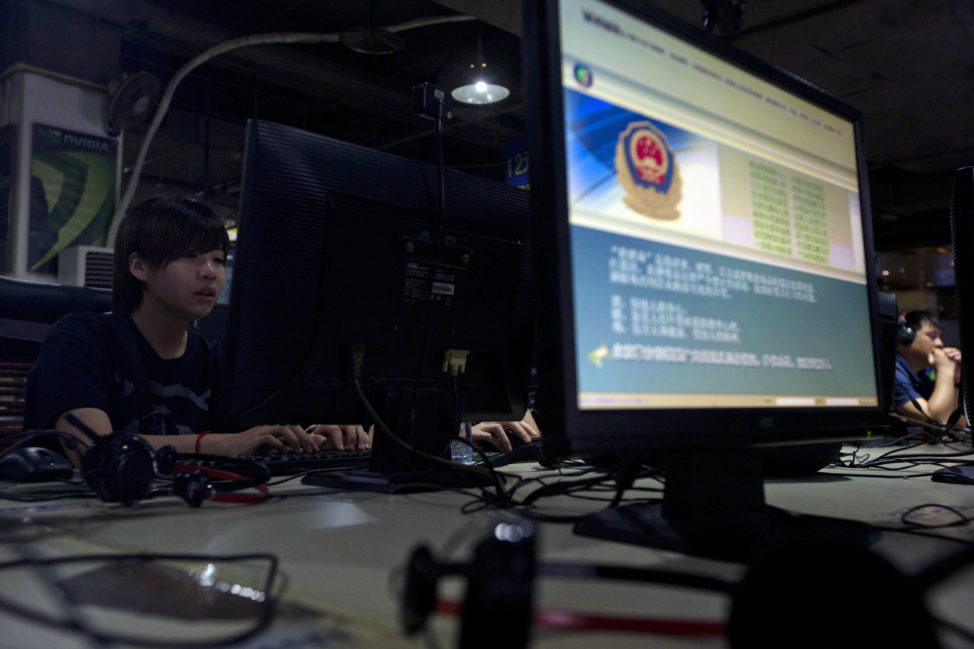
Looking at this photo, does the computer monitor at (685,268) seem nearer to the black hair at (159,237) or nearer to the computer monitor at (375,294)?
the computer monitor at (375,294)

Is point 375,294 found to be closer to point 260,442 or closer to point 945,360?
point 260,442

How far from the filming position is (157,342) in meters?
1.57

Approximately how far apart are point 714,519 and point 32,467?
0.88 m

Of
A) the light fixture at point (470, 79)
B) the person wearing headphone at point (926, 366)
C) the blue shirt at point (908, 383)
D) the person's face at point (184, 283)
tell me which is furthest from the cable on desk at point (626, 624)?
the light fixture at point (470, 79)

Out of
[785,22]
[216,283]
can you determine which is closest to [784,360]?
[216,283]

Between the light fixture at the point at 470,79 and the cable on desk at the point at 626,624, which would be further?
the light fixture at the point at 470,79

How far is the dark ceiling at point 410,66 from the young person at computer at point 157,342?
2.17 meters

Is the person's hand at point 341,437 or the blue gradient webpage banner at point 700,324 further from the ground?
the blue gradient webpage banner at point 700,324

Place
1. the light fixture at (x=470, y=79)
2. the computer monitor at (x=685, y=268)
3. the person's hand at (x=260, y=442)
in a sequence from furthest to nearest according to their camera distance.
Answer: the light fixture at (x=470, y=79) → the person's hand at (x=260, y=442) → the computer monitor at (x=685, y=268)

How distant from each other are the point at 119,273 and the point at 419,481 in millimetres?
996

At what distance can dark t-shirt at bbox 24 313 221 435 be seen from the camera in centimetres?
127

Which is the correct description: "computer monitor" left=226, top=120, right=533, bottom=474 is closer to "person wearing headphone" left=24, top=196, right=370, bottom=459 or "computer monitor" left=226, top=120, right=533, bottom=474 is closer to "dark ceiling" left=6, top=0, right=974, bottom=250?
"person wearing headphone" left=24, top=196, right=370, bottom=459

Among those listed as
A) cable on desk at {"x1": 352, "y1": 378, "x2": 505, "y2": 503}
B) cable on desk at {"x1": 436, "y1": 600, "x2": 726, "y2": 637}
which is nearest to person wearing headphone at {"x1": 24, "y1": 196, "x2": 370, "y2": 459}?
cable on desk at {"x1": 352, "y1": 378, "x2": 505, "y2": 503}

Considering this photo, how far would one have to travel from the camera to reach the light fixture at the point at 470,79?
393 cm
